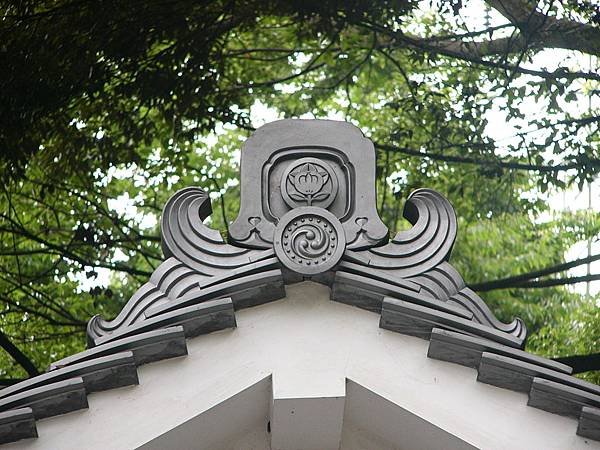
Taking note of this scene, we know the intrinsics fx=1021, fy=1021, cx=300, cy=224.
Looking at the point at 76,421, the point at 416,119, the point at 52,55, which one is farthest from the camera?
the point at 416,119

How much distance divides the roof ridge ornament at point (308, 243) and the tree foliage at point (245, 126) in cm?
471

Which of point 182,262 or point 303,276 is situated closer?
point 303,276

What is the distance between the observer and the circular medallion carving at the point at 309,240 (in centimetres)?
463

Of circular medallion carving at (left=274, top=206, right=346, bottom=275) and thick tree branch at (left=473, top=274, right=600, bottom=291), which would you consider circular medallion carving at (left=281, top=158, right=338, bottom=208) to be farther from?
thick tree branch at (left=473, top=274, right=600, bottom=291)

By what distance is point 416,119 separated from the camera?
10383mm

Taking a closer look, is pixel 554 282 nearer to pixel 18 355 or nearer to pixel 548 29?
pixel 548 29

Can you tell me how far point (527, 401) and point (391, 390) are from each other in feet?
1.95

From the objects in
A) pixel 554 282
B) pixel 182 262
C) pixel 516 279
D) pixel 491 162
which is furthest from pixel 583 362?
pixel 182 262

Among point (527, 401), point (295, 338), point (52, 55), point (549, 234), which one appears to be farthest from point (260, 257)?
point (549, 234)

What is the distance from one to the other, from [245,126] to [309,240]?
20.7ft

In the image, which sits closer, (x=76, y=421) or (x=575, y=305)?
(x=76, y=421)

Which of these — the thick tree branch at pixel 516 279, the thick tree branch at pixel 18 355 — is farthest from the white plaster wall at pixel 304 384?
the thick tree branch at pixel 516 279

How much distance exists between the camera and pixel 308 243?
468 cm

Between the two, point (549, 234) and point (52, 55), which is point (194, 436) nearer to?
point (52, 55)
